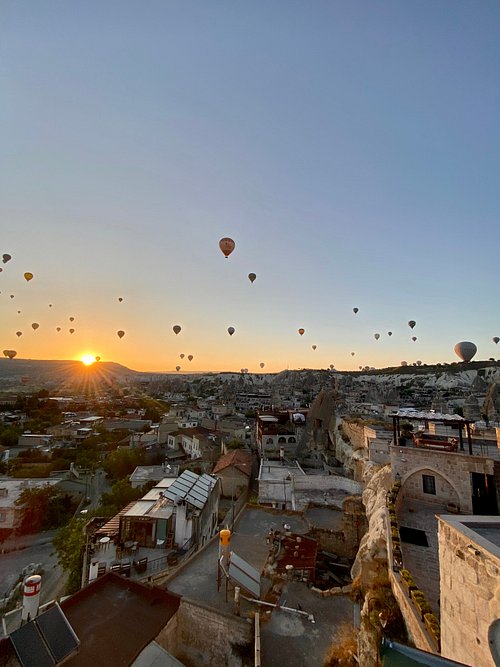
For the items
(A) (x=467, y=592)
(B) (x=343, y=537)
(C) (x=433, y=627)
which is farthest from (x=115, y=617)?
(B) (x=343, y=537)

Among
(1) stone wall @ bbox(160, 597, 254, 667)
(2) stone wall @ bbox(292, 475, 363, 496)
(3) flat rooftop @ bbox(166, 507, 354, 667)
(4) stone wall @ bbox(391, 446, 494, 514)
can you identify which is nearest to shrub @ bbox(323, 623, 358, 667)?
(3) flat rooftop @ bbox(166, 507, 354, 667)

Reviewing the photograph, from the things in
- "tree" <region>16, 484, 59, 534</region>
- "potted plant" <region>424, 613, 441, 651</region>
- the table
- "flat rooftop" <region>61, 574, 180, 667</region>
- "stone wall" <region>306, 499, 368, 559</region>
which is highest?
"potted plant" <region>424, 613, 441, 651</region>

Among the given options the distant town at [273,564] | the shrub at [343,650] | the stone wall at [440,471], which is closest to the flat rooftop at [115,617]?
the distant town at [273,564]

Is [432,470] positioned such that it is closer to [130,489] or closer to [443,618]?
[443,618]

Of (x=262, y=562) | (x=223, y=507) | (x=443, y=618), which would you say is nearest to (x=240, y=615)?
(x=262, y=562)

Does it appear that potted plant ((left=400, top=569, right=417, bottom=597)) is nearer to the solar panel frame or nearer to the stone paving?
the stone paving
